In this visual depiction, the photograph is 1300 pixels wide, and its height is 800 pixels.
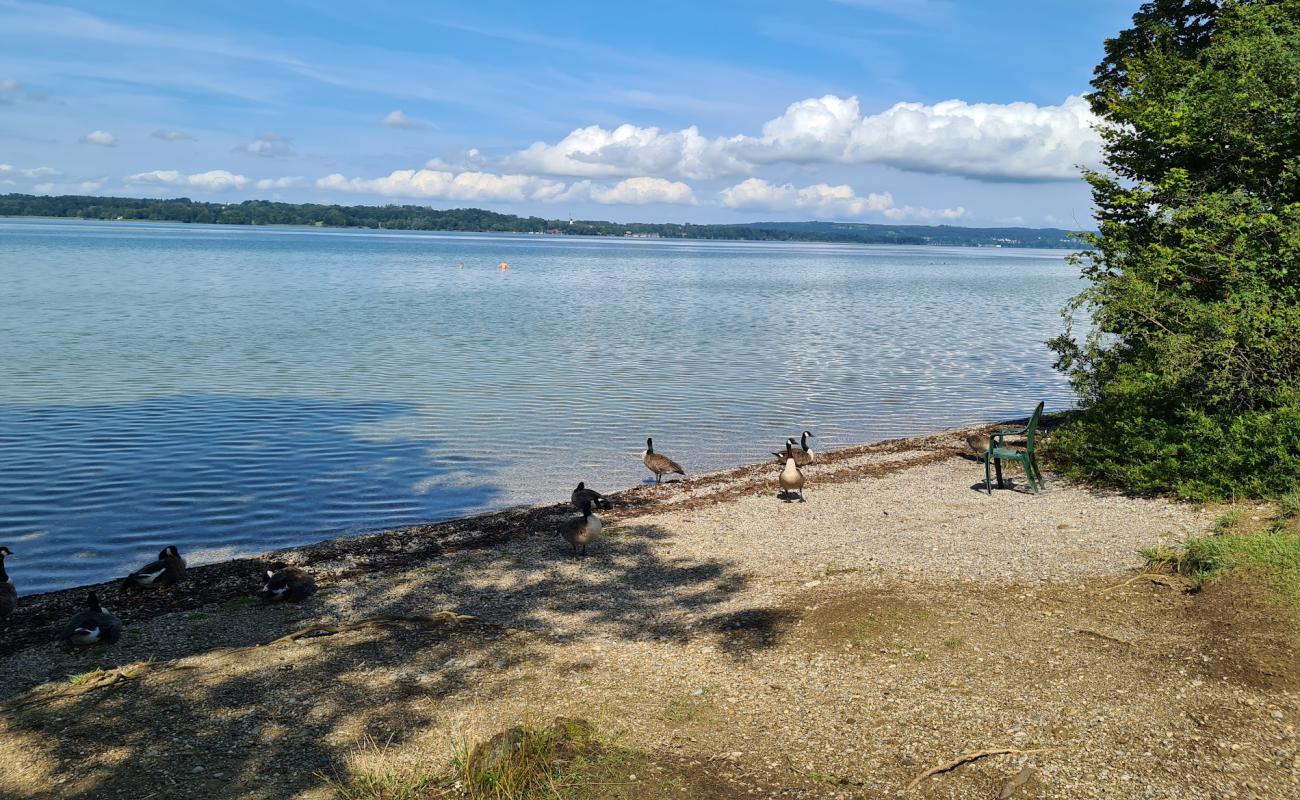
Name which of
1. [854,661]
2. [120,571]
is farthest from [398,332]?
[854,661]

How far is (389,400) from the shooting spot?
1054 inches

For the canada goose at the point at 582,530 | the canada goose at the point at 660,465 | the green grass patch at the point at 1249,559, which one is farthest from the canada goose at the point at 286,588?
the green grass patch at the point at 1249,559

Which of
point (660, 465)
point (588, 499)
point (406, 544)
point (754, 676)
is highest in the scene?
point (754, 676)

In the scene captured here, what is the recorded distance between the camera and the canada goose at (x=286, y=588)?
11180mm

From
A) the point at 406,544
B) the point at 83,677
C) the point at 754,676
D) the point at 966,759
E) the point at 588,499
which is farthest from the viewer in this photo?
the point at 588,499

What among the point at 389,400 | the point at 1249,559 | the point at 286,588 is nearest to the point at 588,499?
the point at 286,588

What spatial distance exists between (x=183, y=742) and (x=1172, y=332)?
1391 cm

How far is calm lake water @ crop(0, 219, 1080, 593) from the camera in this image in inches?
651

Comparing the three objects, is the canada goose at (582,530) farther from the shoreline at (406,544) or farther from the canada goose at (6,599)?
the canada goose at (6,599)

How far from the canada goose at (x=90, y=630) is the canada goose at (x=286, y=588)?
5.43 ft

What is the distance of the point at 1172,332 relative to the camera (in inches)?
541

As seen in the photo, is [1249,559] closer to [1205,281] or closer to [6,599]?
[1205,281]

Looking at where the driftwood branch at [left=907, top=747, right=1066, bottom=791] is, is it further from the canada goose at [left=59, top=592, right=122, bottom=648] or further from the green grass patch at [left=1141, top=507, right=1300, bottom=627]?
the canada goose at [left=59, top=592, right=122, bottom=648]

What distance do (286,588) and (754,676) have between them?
638cm
